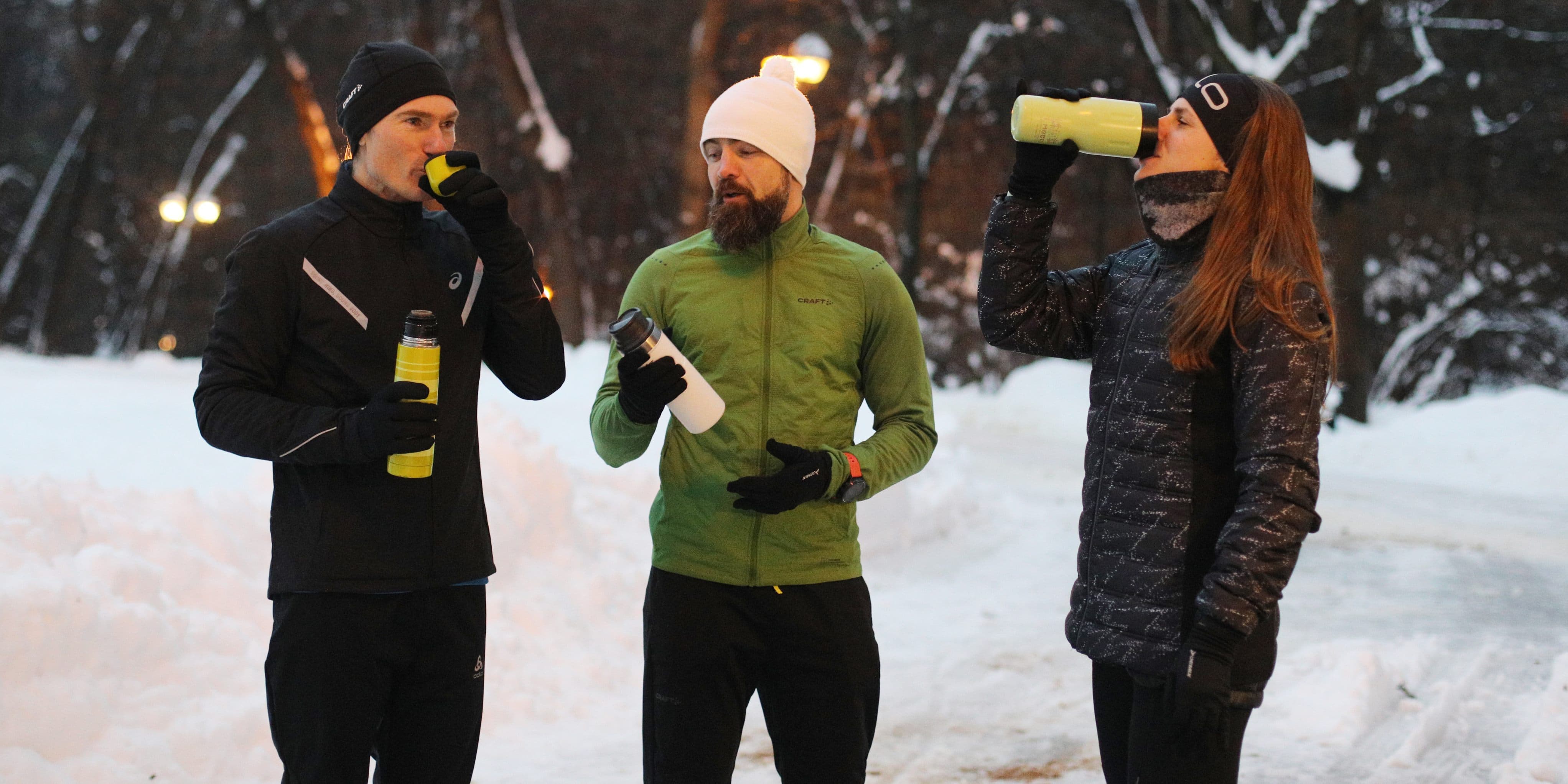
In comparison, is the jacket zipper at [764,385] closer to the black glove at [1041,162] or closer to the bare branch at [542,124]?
the black glove at [1041,162]

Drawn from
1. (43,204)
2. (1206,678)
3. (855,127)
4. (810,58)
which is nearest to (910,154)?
(855,127)

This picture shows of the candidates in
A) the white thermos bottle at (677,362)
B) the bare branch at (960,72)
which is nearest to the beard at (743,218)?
the white thermos bottle at (677,362)

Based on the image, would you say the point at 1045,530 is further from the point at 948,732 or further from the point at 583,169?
the point at 583,169

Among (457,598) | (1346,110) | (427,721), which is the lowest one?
(427,721)

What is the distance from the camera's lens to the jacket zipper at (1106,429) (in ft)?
10.2

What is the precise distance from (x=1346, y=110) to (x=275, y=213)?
81.0ft

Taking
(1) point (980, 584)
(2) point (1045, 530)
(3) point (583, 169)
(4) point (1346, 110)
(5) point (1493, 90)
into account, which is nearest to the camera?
(1) point (980, 584)

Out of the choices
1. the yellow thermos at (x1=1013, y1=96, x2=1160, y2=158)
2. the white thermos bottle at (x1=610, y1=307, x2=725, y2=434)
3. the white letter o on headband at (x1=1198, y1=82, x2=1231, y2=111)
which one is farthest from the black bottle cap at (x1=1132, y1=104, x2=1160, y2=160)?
the white thermos bottle at (x1=610, y1=307, x2=725, y2=434)

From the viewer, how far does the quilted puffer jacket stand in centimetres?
277

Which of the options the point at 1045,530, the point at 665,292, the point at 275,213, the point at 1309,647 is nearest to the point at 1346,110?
the point at 1045,530

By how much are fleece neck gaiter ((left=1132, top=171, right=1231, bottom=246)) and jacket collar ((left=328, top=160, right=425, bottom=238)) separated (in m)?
1.69

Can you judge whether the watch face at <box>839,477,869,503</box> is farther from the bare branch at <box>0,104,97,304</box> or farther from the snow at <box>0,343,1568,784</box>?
the bare branch at <box>0,104,97,304</box>

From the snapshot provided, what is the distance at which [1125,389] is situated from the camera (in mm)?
3094

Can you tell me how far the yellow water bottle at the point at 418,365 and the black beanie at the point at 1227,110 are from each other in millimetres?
1766
